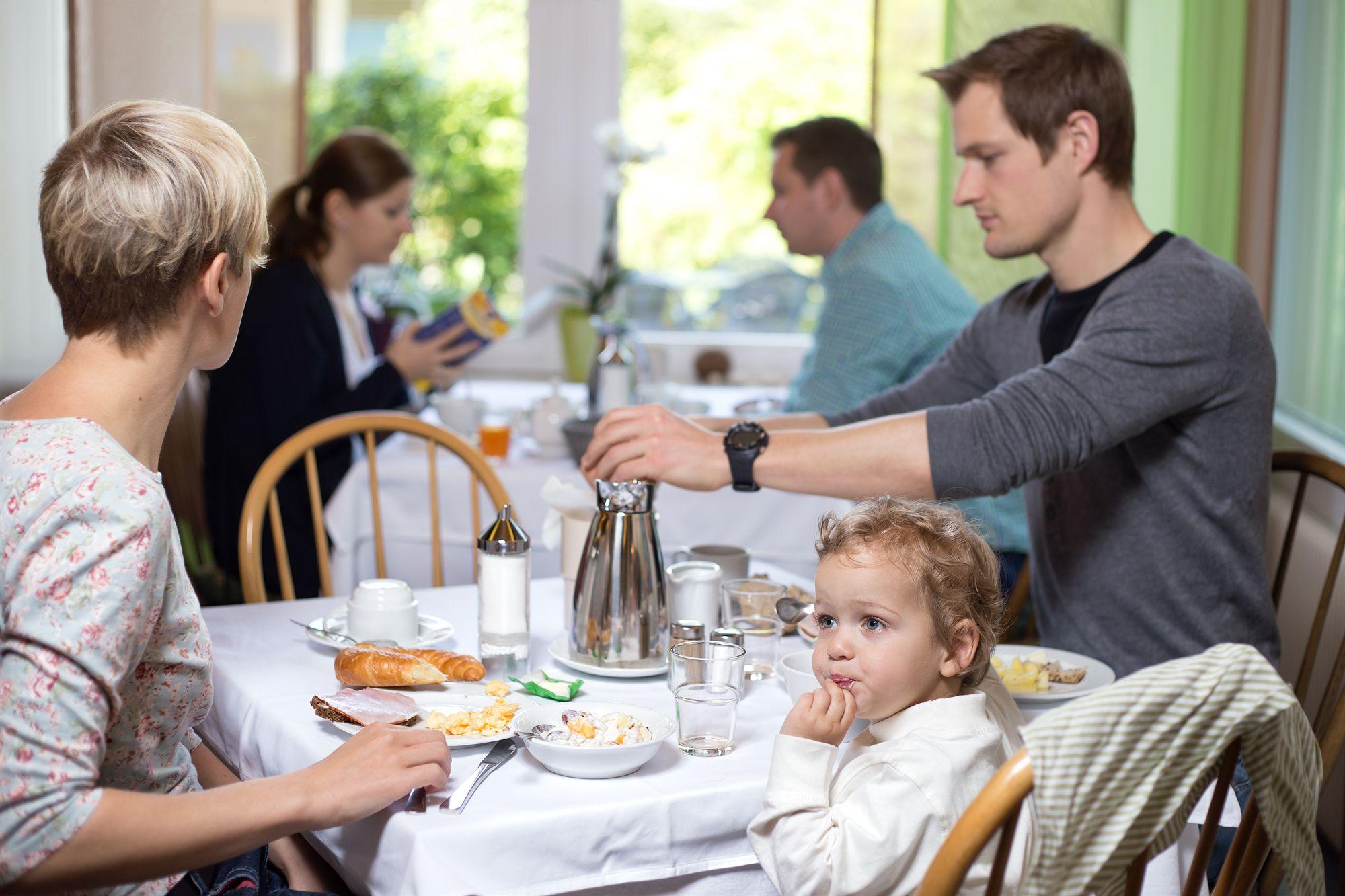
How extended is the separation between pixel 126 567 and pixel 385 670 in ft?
1.38

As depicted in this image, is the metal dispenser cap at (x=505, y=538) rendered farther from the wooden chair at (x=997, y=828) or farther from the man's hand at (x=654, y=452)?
the wooden chair at (x=997, y=828)

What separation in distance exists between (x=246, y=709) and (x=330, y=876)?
0.18 meters

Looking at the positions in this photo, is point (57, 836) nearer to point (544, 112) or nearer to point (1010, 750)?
point (1010, 750)

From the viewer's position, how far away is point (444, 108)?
163 inches

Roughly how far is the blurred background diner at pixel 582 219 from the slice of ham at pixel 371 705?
0.36 metres

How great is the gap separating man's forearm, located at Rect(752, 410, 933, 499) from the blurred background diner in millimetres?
225

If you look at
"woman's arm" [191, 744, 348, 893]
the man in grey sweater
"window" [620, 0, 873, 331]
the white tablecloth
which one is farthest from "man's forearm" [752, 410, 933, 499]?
"window" [620, 0, 873, 331]

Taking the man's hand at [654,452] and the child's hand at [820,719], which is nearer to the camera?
the child's hand at [820,719]

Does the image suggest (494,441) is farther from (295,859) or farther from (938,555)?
(938,555)

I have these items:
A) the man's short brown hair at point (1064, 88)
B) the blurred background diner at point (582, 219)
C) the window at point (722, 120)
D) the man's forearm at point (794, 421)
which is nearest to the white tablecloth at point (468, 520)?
the blurred background diner at point (582, 219)

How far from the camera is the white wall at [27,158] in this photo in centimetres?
336

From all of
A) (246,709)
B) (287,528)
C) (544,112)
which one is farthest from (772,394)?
(246,709)

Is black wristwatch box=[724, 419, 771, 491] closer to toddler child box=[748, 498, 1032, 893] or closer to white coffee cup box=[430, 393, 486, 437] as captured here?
toddler child box=[748, 498, 1032, 893]

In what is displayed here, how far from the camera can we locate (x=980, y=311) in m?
2.04
